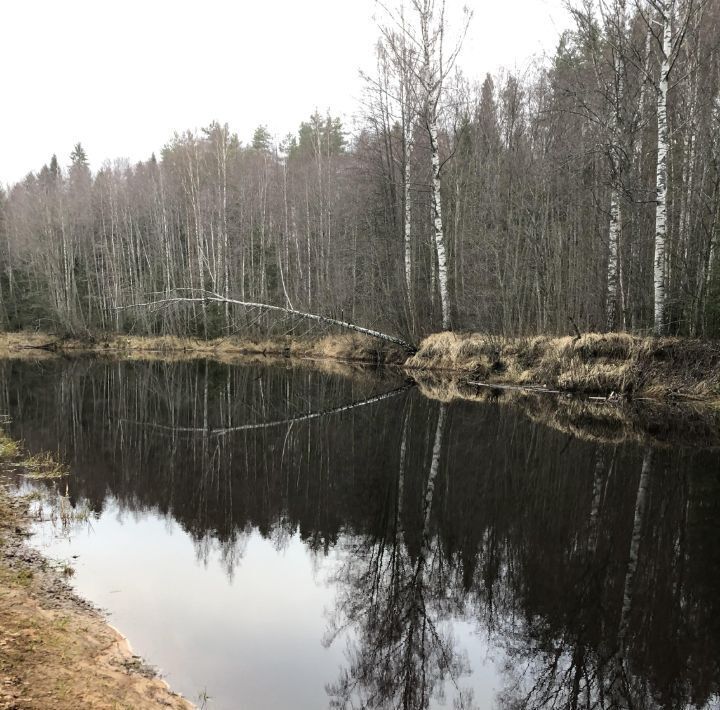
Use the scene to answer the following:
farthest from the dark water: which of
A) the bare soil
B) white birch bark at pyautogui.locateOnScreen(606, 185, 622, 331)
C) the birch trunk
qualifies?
the birch trunk

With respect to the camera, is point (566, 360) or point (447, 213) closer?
point (566, 360)

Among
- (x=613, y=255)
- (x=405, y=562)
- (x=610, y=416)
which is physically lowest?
(x=405, y=562)

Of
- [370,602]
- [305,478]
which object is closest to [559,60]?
[305,478]

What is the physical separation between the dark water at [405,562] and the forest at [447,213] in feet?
26.1

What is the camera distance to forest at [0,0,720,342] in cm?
1559

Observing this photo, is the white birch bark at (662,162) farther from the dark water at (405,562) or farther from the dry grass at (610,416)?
the dark water at (405,562)

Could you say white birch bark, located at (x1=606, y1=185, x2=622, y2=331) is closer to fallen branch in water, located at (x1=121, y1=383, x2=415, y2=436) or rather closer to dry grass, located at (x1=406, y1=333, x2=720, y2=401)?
dry grass, located at (x1=406, y1=333, x2=720, y2=401)

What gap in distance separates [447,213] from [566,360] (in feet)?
38.1

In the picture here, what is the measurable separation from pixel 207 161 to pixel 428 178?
1895 centimetres

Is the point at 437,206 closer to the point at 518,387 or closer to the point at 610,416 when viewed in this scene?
the point at 518,387

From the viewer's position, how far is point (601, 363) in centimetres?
1475

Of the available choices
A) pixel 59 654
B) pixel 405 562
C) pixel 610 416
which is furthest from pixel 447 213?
pixel 59 654

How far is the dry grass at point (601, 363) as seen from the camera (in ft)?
43.1

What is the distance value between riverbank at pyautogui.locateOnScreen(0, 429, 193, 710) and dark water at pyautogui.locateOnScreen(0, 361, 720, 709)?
28cm
